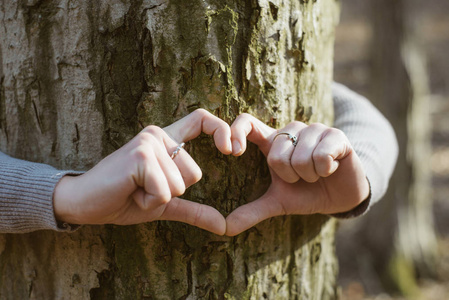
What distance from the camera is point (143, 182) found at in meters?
0.94

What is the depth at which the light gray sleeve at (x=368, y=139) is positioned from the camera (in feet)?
4.42

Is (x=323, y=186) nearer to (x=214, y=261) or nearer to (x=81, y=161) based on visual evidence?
(x=214, y=261)

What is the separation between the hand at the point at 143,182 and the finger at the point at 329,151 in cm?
22

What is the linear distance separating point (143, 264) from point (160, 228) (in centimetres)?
12

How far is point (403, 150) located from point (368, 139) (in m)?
3.18

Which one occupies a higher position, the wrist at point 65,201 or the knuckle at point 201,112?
the knuckle at point 201,112

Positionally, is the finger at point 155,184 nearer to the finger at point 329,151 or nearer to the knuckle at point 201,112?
the knuckle at point 201,112

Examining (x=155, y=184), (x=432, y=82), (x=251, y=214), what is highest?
(x=432, y=82)

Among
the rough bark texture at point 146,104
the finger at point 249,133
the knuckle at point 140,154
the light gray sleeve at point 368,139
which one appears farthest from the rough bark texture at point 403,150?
the knuckle at point 140,154

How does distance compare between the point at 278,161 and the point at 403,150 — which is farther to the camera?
the point at 403,150

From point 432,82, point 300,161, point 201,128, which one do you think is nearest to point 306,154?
point 300,161

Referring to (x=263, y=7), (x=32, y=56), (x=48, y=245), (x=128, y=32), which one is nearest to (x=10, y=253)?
(x=48, y=245)

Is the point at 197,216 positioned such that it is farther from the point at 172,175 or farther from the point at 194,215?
the point at 172,175

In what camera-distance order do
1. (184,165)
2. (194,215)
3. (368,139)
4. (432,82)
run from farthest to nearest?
(432,82) < (368,139) < (194,215) < (184,165)
